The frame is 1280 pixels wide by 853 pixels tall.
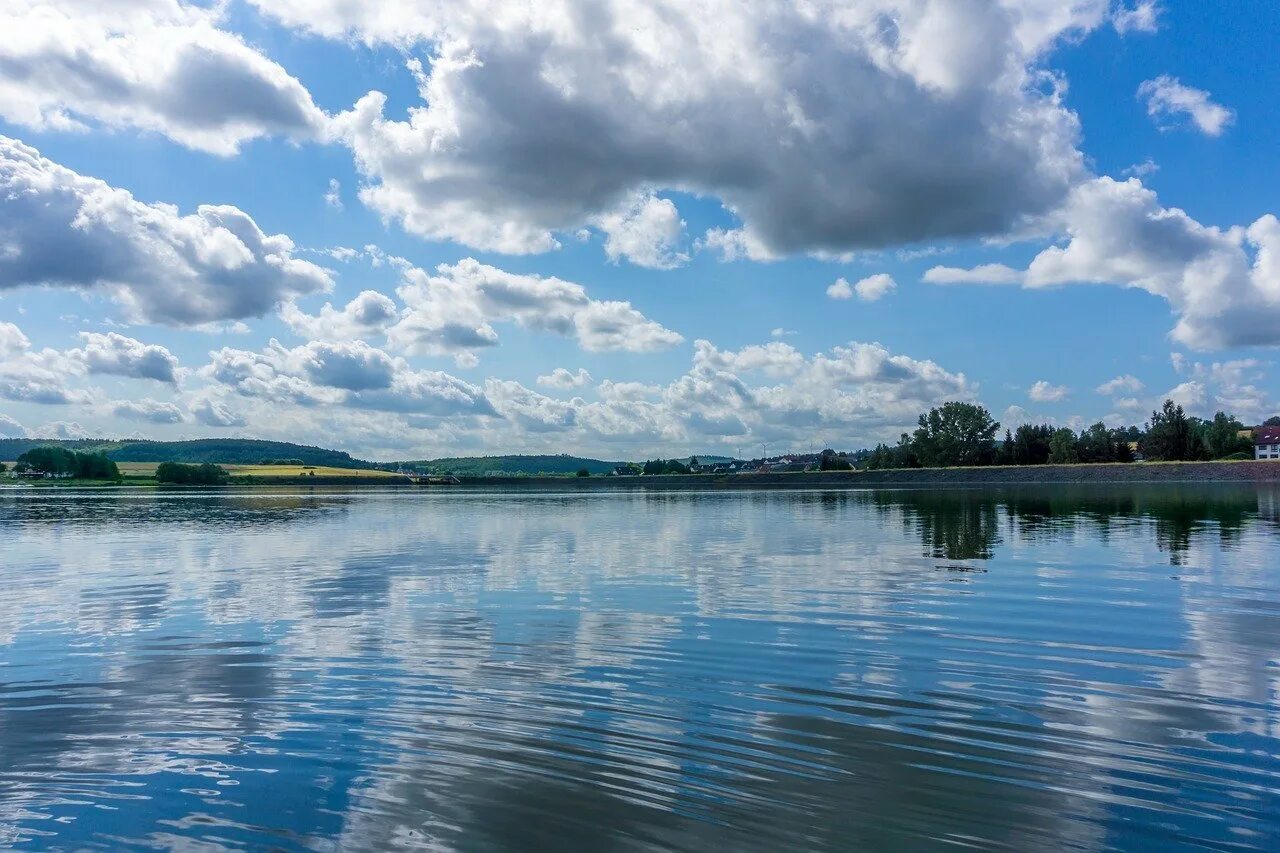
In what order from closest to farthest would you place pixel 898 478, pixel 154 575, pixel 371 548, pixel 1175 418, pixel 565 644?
pixel 565 644
pixel 154 575
pixel 371 548
pixel 1175 418
pixel 898 478

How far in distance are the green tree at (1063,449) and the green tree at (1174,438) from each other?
47.9 feet

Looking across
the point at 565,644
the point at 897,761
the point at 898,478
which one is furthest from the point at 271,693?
the point at 898,478

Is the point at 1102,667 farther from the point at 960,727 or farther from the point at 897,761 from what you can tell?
the point at 897,761

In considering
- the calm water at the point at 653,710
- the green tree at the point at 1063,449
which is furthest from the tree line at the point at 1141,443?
the calm water at the point at 653,710

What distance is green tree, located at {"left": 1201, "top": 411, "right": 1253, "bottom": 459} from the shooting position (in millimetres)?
167125

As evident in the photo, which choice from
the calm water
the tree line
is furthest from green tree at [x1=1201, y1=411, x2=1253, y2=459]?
the calm water

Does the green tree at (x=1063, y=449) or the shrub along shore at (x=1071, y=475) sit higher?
the green tree at (x=1063, y=449)

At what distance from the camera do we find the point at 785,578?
26.8 m

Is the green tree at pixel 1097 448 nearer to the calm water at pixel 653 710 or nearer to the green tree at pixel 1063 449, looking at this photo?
the green tree at pixel 1063 449

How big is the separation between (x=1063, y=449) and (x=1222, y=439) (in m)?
28.4

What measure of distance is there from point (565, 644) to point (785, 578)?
11570 mm

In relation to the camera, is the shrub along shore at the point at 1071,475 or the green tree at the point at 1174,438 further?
the green tree at the point at 1174,438

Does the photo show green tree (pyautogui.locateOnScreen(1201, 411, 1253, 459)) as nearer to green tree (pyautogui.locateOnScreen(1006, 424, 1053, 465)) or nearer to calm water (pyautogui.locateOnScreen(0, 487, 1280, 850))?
green tree (pyautogui.locateOnScreen(1006, 424, 1053, 465))

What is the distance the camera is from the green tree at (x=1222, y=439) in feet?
548
